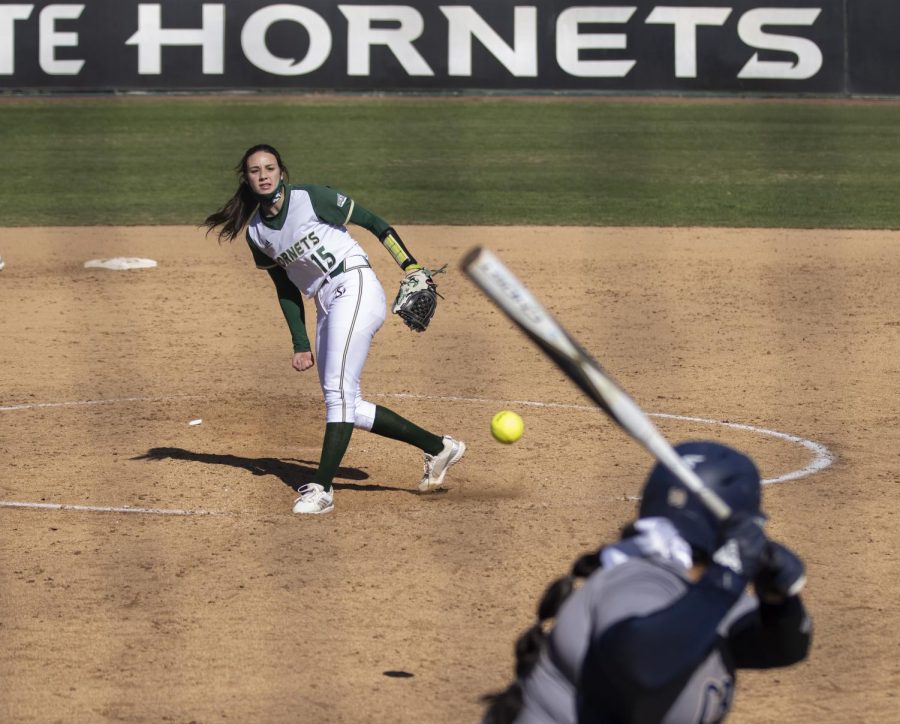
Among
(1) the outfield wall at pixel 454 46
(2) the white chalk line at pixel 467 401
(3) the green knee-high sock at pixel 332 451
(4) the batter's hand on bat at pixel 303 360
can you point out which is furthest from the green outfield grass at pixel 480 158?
(3) the green knee-high sock at pixel 332 451

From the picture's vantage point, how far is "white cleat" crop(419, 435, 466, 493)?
24.4 feet

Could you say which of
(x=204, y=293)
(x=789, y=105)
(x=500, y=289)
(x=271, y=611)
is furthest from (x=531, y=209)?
(x=500, y=289)

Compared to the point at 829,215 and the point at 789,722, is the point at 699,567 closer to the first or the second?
the point at 789,722

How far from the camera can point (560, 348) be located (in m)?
3.13

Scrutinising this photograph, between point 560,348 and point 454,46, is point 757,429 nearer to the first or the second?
point 560,348

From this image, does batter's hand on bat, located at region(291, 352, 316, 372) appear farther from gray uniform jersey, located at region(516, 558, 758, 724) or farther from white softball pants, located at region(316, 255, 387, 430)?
gray uniform jersey, located at region(516, 558, 758, 724)

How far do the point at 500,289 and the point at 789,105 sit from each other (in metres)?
21.5

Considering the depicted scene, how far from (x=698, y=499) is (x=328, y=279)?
4545 mm

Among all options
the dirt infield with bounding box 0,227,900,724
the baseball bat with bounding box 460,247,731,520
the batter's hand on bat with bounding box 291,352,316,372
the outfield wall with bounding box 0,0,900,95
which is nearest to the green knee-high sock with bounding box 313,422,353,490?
the dirt infield with bounding box 0,227,900,724

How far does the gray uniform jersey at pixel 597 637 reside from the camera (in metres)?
2.81

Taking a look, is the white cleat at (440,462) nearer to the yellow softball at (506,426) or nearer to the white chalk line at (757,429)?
the yellow softball at (506,426)

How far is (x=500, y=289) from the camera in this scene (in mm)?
3035

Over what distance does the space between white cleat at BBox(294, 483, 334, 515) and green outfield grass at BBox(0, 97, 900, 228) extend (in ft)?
27.9

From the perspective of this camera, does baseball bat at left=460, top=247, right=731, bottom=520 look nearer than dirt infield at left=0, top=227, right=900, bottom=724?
Yes
